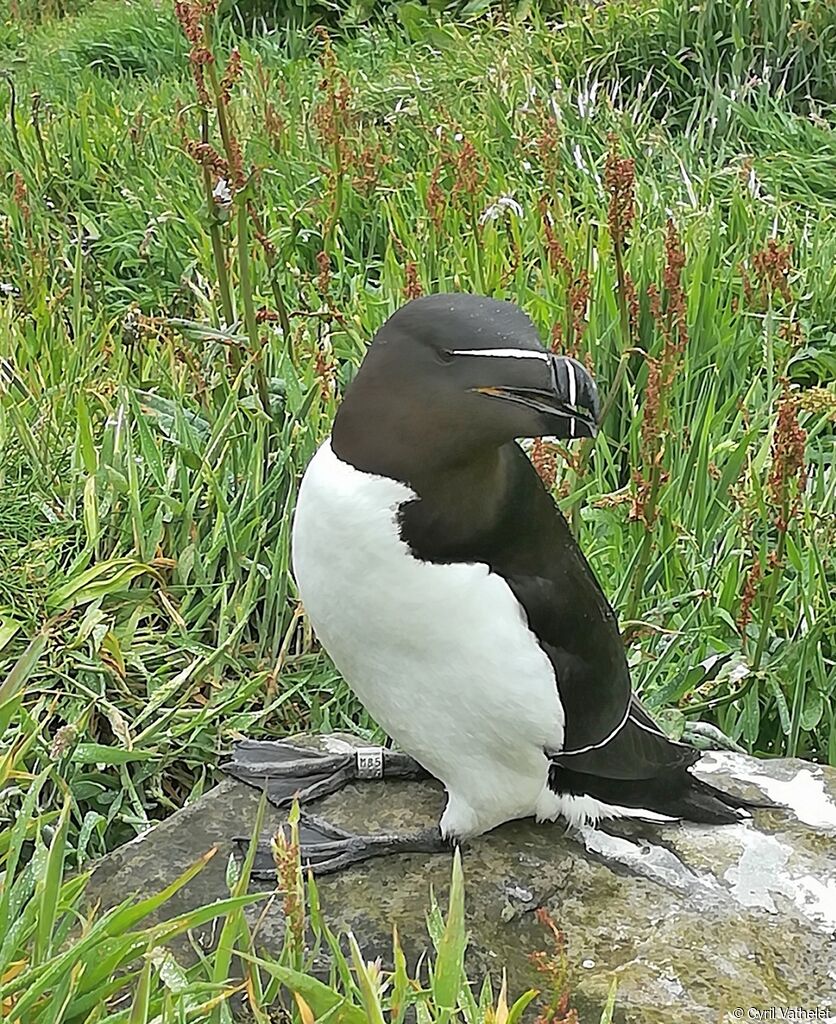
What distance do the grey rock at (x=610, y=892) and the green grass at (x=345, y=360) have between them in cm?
23

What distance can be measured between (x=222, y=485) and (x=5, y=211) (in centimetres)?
182

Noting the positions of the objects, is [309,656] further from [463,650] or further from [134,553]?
[463,650]

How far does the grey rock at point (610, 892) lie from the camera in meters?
1.84

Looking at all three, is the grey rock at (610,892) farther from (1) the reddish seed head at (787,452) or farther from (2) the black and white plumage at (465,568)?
(1) the reddish seed head at (787,452)

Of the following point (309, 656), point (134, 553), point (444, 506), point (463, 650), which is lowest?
point (309, 656)

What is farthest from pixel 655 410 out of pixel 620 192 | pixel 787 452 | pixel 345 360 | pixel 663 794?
pixel 345 360

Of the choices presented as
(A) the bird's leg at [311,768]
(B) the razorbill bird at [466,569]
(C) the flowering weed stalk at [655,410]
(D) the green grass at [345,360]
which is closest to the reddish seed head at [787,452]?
(D) the green grass at [345,360]

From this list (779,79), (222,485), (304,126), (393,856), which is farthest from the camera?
(779,79)

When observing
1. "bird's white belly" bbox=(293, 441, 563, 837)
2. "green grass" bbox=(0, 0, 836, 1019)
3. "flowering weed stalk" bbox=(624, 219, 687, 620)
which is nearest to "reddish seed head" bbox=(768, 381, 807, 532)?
"green grass" bbox=(0, 0, 836, 1019)

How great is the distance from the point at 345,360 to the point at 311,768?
1.24m

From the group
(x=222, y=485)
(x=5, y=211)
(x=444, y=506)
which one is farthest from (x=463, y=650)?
(x=5, y=211)

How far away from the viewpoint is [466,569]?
167 centimetres

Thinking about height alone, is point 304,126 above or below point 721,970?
above

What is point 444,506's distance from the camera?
5.35 feet
